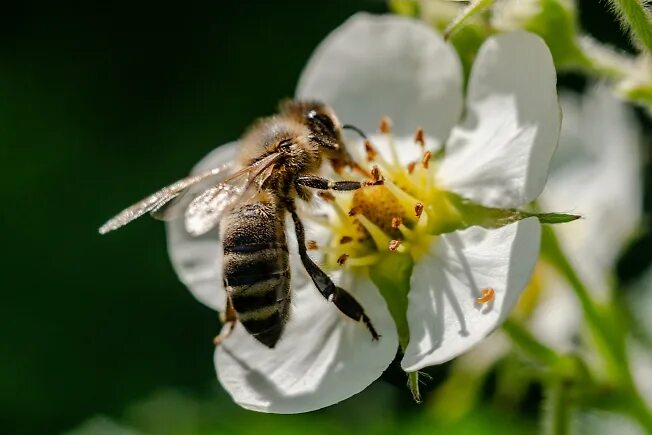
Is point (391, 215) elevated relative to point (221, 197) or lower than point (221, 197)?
lower

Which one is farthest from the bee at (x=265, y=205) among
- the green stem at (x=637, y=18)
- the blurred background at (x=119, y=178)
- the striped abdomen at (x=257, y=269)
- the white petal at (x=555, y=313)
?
the blurred background at (x=119, y=178)

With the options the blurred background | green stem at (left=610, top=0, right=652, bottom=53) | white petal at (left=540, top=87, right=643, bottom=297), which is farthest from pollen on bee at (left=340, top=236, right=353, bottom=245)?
the blurred background

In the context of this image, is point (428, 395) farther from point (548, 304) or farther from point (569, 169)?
point (569, 169)

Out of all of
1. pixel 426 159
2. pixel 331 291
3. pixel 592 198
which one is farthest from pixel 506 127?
pixel 592 198

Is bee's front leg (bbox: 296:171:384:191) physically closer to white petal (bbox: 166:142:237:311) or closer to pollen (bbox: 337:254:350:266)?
pollen (bbox: 337:254:350:266)

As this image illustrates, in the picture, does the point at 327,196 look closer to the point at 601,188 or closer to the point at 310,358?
the point at 310,358

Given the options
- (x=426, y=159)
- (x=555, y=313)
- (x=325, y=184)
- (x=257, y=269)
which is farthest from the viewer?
(x=555, y=313)

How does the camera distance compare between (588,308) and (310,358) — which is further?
(588,308)

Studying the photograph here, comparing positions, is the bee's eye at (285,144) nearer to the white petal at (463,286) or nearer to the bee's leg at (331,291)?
the bee's leg at (331,291)
